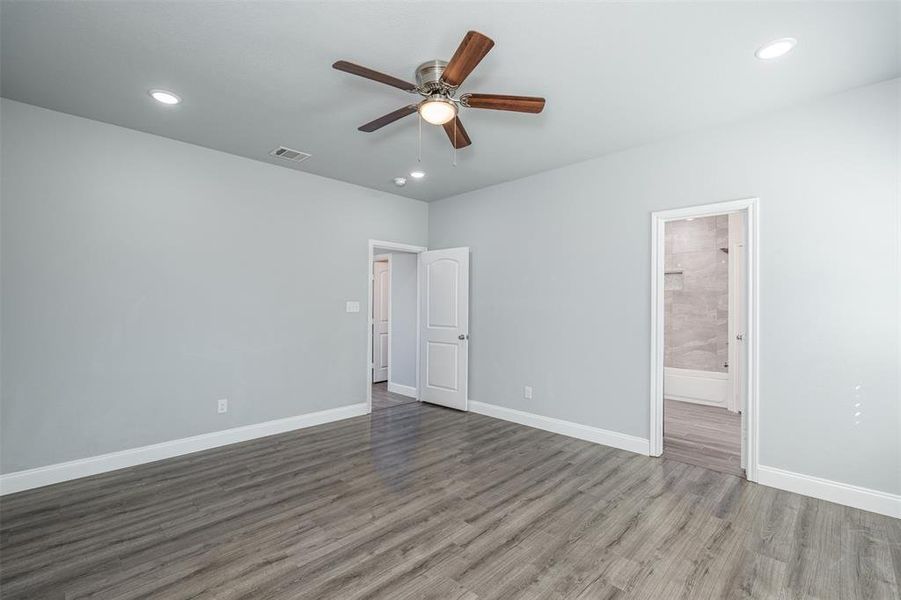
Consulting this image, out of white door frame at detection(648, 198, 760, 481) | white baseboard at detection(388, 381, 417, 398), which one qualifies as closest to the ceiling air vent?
white door frame at detection(648, 198, 760, 481)

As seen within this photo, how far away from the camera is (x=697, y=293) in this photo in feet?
19.1

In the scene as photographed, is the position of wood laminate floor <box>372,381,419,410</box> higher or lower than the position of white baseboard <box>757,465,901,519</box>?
lower

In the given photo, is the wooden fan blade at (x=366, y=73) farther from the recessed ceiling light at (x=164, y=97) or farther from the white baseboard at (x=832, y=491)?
the white baseboard at (x=832, y=491)

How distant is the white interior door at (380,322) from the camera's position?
24.1 feet

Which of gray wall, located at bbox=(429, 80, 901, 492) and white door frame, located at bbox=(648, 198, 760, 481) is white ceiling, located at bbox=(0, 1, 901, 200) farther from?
white door frame, located at bbox=(648, 198, 760, 481)

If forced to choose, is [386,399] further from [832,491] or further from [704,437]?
[832,491]

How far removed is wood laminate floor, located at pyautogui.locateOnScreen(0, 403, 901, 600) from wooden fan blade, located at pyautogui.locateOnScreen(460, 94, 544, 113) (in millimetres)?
2585

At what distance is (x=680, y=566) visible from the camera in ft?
7.11

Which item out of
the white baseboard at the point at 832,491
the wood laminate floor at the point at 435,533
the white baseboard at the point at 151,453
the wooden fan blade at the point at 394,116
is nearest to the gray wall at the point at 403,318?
the white baseboard at the point at 151,453

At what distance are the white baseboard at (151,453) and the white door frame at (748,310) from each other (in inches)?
134

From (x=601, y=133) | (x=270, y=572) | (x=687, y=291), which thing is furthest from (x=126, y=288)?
(x=687, y=291)

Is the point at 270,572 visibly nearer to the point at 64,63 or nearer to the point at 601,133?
the point at 64,63

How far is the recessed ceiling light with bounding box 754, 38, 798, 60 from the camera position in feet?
7.44

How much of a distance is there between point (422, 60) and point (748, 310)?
3.04 metres
